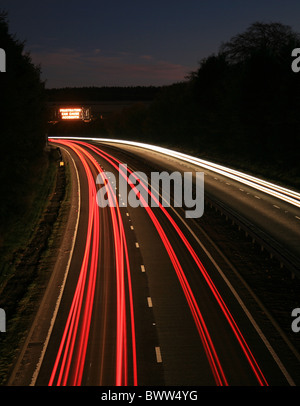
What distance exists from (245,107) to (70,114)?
153 ft

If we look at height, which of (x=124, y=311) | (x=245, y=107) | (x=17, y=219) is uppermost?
(x=245, y=107)

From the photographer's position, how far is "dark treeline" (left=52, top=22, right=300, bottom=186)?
182 feet

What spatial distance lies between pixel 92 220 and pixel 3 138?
8.49 metres

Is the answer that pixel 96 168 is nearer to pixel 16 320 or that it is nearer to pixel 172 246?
pixel 172 246

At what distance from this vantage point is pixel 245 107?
65.4 m

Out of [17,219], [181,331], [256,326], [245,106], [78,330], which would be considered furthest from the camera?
[245,106]

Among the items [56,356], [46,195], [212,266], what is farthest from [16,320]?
[46,195]

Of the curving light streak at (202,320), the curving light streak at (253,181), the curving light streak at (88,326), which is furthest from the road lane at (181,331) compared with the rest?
the curving light streak at (253,181)

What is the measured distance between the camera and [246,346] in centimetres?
1612

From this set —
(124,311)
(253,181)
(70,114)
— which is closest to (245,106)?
(253,181)

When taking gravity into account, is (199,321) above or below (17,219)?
below

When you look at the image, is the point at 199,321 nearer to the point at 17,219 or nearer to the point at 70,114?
the point at 17,219

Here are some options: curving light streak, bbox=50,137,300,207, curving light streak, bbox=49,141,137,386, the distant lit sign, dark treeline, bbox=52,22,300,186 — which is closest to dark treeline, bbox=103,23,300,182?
dark treeline, bbox=52,22,300,186

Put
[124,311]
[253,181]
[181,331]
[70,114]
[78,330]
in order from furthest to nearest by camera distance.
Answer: [70,114] < [253,181] < [124,311] < [78,330] < [181,331]
